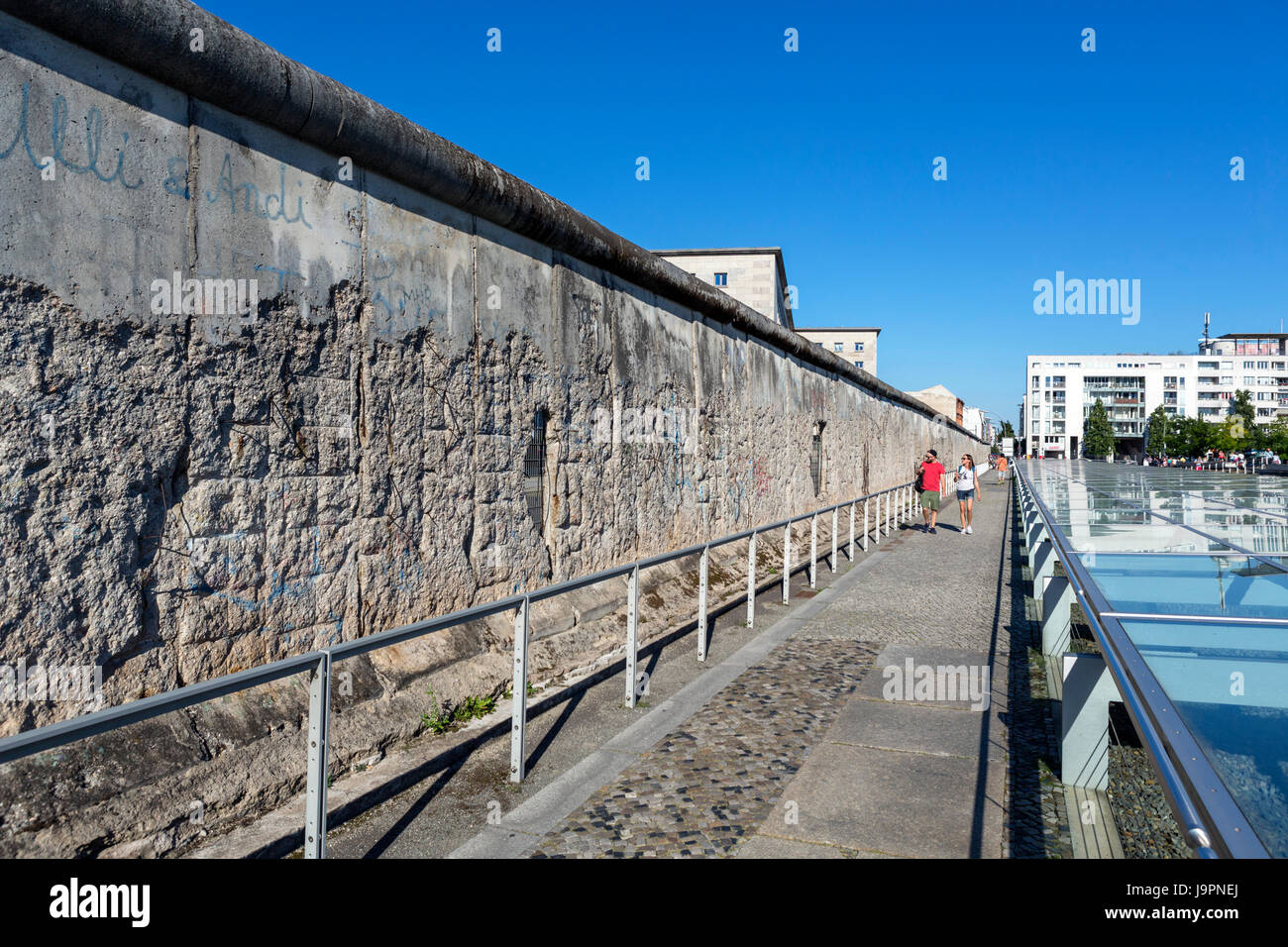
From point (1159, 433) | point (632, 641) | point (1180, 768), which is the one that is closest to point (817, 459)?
point (632, 641)

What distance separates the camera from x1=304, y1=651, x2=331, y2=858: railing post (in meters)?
2.77

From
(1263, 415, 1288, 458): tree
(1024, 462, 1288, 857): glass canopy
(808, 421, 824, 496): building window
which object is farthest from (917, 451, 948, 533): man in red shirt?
(1263, 415, 1288, 458): tree

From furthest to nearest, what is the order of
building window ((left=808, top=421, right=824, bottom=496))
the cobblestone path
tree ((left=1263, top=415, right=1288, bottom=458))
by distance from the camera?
tree ((left=1263, top=415, right=1288, bottom=458)) → building window ((left=808, top=421, right=824, bottom=496)) → the cobblestone path

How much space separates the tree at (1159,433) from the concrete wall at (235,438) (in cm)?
9948

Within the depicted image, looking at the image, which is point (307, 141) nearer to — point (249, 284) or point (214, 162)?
point (214, 162)

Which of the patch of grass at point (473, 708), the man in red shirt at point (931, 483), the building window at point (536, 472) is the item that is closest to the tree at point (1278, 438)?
the man in red shirt at point (931, 483)

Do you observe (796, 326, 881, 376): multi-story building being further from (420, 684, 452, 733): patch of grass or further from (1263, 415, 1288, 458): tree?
(420, 684, 452, 733): patch of grass

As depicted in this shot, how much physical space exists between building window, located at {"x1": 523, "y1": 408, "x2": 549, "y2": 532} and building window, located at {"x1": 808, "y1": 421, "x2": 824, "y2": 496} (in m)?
8.44

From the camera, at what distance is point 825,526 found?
13.8 m

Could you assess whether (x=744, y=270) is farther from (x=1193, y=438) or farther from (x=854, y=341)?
(x=1193, y=438)

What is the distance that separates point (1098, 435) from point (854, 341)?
39.4 metres

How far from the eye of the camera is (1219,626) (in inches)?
123

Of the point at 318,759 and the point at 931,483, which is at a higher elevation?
the point at 931,483
